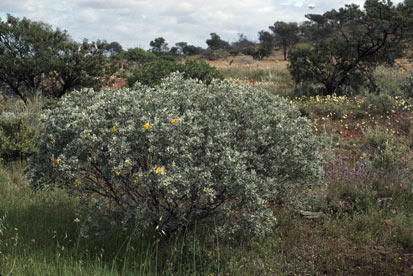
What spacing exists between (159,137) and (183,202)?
34.2 inches

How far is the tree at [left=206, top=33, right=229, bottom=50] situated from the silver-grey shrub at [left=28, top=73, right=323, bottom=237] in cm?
4921

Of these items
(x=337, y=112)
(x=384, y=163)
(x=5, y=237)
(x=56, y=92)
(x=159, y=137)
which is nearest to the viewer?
(x=159, y=137)

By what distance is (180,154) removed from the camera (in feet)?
13.1

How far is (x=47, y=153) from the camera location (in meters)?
4.60

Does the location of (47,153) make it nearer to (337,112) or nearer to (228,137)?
(228,137)

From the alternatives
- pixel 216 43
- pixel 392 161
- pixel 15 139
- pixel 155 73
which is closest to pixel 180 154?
pixel 392 161

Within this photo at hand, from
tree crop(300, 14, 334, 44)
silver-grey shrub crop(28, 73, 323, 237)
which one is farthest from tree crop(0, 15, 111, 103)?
tree crop(300, 14, 334, 44)

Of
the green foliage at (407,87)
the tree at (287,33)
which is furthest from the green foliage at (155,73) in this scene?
the tree at (287,33)

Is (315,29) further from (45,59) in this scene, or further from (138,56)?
(45,59)

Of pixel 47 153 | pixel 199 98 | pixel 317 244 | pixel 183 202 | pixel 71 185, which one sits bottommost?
pixel 317 244

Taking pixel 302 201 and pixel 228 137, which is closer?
pixel 228 137

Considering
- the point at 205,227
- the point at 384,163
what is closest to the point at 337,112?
the point at 384,163

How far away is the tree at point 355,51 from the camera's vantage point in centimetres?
1301

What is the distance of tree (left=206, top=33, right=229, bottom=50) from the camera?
52.7m
